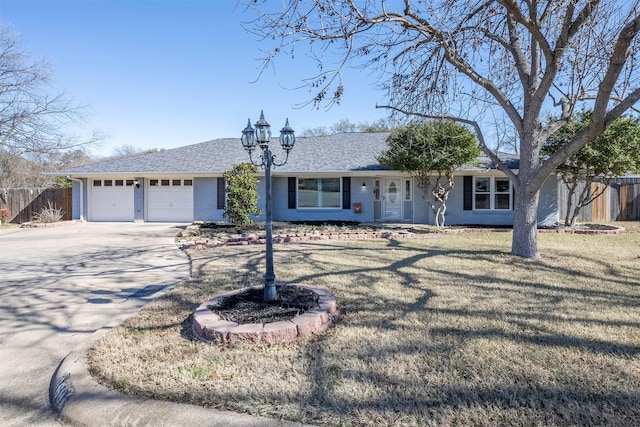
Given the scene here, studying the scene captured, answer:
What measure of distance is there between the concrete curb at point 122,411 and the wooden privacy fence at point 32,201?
60.1 feet

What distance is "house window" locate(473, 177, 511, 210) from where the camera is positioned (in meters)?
14.4

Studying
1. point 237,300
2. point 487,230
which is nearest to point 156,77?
point 237,300

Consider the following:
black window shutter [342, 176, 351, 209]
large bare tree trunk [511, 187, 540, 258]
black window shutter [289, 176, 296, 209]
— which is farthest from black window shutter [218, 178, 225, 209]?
large bare tree trunk [511, 187, 540, 258]

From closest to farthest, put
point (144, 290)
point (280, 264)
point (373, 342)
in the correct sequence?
1. point (373, 342)
2. point (144, 290)
3. point (280, 264)

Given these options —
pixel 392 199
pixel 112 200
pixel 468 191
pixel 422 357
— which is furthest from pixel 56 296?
pixel 468 191

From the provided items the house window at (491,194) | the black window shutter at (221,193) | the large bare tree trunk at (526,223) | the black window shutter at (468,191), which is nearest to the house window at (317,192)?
the black window shutter at (221,193)

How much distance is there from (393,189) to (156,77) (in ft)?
32.6

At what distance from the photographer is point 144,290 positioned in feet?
17.5

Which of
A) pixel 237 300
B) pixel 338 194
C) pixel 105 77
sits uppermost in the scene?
pixel 105 77

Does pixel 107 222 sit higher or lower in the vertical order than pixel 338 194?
lower

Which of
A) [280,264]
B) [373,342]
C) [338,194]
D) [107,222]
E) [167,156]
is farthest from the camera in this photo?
[167,156]

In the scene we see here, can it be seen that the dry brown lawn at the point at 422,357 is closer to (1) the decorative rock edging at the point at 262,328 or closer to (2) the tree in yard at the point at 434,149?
(1) the decorative rock edging at the point at 262,328

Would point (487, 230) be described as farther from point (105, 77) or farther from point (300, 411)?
point (105, 77)

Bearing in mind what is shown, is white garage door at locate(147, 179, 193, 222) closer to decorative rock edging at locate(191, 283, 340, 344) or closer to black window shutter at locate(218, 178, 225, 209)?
black window shutter at locate(218, 178, 225, 209)
